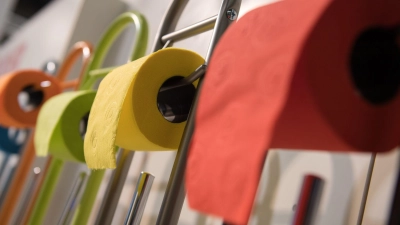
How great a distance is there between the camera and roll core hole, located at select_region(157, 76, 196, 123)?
0.59 m

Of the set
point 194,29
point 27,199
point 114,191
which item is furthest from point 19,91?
point 194,29

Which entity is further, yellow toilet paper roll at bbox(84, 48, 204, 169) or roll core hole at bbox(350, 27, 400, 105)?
yellow toilet paper roll at bbox(84, 48, 204, 169)

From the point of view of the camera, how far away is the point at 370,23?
34 cm

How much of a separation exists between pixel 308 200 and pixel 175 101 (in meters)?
0.31

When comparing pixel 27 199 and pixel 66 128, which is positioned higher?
pixel 66 128

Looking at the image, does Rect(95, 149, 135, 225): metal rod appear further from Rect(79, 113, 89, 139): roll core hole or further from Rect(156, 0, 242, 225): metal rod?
Rect(156, 0, 242, 225): metal rod

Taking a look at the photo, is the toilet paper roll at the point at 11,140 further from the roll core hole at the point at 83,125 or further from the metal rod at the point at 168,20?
the metal rod at the point at 168,20

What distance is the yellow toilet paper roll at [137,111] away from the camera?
0.54m

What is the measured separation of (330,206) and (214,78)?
0.73ft

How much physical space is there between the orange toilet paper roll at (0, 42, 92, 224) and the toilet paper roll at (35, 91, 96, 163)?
0.19m

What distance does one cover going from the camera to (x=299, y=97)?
31 cm

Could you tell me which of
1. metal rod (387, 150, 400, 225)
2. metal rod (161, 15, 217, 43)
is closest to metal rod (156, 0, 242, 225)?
metal rod (161, 15, 217, 43)

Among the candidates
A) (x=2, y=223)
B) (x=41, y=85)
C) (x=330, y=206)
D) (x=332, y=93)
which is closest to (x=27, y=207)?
(x=2, y=223)

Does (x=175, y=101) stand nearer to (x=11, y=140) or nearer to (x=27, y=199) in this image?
(x=27, y=199)
